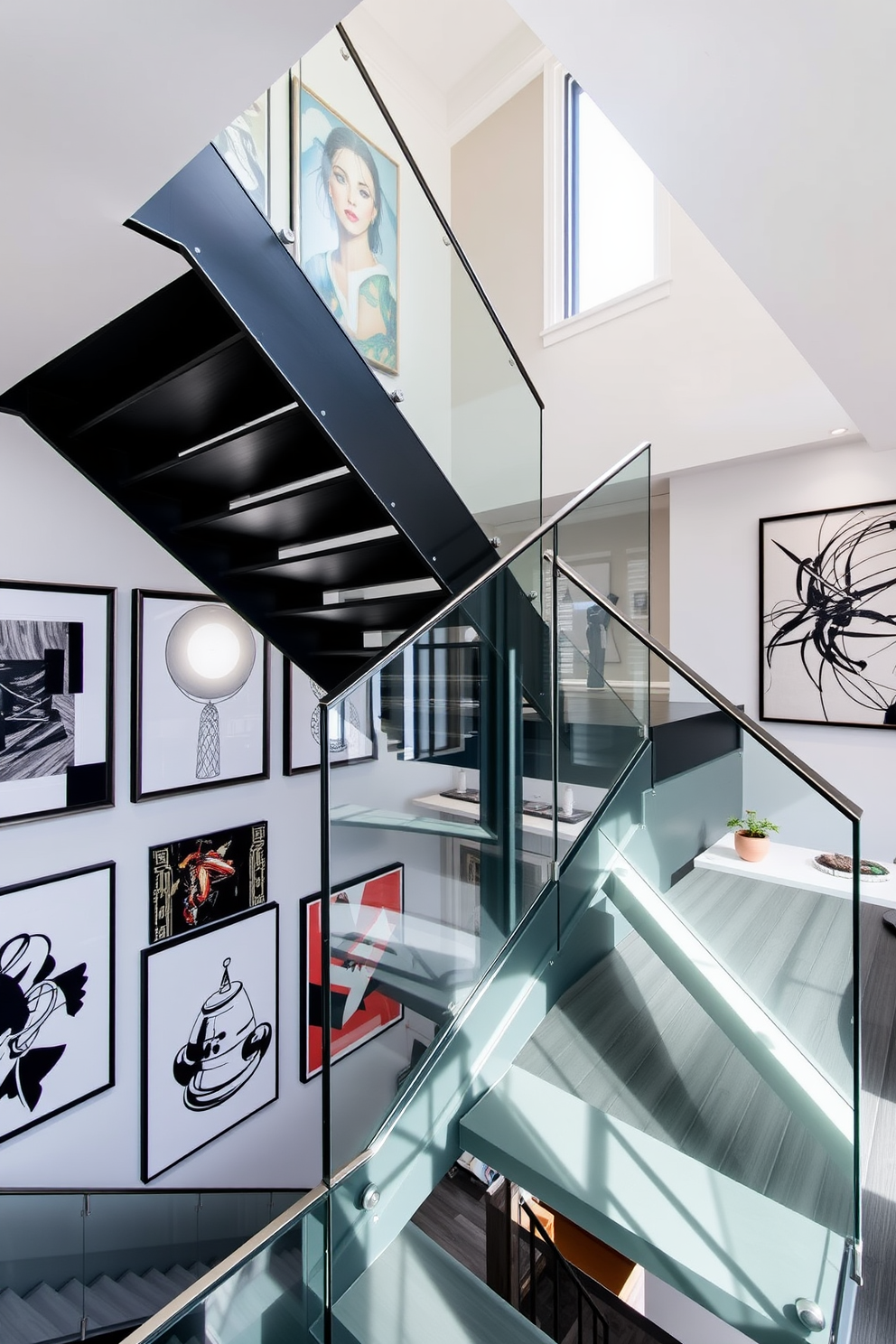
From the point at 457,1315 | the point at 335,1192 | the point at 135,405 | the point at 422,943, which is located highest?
the point at 135,405

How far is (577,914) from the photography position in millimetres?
2090

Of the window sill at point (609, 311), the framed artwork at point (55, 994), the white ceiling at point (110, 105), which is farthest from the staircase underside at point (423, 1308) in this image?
the window sill at point (609, 311)

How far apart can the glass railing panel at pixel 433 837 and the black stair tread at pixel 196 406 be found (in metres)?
0.76

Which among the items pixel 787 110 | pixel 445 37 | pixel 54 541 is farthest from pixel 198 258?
pixel 445 37

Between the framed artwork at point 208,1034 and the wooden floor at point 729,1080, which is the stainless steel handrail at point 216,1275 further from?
the framed artwork at point 208,1034

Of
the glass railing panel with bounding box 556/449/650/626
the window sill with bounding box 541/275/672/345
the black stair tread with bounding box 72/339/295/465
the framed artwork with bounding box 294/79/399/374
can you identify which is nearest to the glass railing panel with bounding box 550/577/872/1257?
the glass railing panel with bounding box 556/449/650/626

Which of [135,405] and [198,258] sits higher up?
[198,258]

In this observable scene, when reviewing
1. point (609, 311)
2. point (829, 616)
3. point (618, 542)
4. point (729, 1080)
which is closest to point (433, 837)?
point (729, 1080)

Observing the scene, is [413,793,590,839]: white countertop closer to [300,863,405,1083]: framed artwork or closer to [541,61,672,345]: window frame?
[300,863,405,1083]: framed artwork

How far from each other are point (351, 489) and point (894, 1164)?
88.4 inches

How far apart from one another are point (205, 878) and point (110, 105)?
108 inches

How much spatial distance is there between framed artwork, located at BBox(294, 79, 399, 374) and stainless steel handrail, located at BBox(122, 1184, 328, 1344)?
6.71 feet

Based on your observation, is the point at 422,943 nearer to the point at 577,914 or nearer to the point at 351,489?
the point at 577,914

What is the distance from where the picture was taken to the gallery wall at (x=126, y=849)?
2330mm
